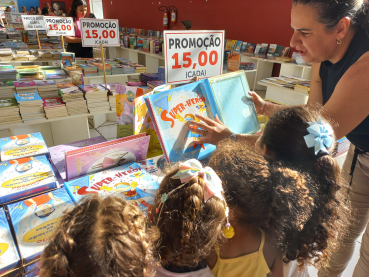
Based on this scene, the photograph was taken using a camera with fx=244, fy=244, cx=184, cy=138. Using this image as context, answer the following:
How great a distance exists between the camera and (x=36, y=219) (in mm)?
901

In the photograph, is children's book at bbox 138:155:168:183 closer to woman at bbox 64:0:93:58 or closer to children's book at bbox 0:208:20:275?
children's book at bbox 0:208:20:275

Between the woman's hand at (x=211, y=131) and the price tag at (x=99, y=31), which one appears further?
the price tag at (x=99, y=31)

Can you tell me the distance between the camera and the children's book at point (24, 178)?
101 cm

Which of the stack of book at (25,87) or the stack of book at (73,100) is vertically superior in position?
the stack of book at (25,87)

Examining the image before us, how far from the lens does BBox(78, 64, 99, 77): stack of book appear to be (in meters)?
3.24

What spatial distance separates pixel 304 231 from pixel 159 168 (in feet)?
2.39

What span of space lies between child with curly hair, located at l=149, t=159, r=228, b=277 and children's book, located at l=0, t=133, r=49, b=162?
0.87 meters

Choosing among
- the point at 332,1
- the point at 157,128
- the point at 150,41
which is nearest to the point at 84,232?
the point at 157,128

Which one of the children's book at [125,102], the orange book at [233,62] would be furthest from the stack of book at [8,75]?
the orange book at [233,62]

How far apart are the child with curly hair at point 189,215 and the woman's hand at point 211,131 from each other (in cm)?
46

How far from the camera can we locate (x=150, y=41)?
20.0 ft

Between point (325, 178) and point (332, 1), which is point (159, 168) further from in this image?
point (332, 1)

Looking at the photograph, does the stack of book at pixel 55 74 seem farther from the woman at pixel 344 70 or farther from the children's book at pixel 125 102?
the woman at pixel 344 70

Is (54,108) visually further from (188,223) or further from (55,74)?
(188,223)
